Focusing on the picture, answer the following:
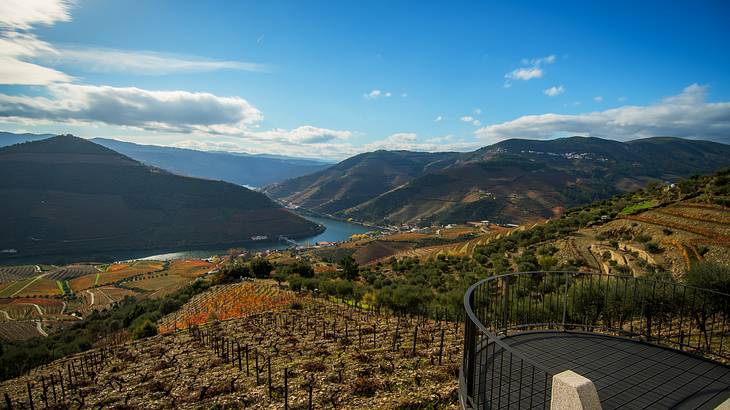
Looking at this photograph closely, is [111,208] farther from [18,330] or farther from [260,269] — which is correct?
[260,269]

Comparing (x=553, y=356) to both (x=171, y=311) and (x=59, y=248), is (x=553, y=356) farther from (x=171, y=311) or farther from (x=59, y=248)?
(x=59, y=248)

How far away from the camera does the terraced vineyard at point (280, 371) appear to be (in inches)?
356

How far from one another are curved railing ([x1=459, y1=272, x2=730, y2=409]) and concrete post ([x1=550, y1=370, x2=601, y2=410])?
0.21 metres

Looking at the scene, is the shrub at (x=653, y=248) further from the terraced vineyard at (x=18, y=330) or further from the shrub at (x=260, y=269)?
the terraced vineyard at (x=18, y=330)

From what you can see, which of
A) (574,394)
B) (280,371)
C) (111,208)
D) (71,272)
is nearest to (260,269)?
(280,371)

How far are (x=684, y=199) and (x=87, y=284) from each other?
347 ft

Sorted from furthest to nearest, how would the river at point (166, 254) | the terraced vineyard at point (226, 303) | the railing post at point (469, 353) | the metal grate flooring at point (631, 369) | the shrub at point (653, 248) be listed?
the river at point (166, 254) < the terraced vineyard at point (226, 303) < the shrub at point (653, 248) < the metal grate flooring at point (631, 369) < the railing post at point (469, 353)

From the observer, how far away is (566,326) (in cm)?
909

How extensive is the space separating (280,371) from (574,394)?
9.99 meters

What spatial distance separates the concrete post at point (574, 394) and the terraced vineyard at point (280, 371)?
5.59 metres

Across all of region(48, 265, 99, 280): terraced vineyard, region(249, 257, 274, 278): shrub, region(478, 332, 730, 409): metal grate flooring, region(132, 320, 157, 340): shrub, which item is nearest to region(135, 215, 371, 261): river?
region(48, 265, 99, 280): terraced vineyard

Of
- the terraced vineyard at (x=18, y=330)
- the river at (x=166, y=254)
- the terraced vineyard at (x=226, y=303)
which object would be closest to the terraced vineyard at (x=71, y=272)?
the river at (x=166, y=254)

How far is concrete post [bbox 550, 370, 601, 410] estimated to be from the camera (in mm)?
3119

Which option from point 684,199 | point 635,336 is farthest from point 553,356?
point 684,199
